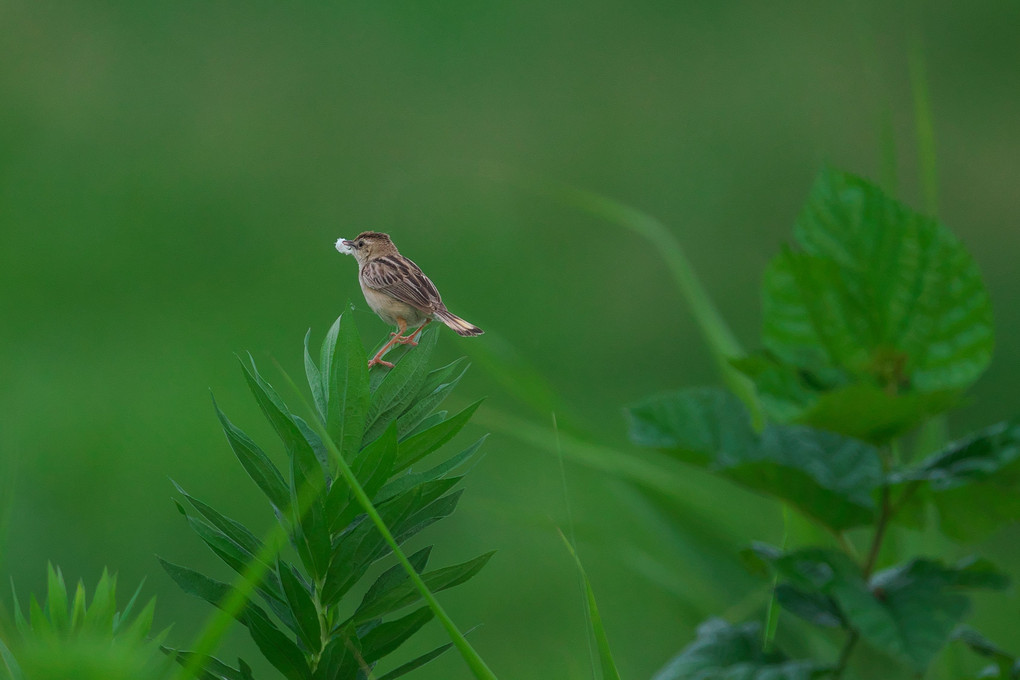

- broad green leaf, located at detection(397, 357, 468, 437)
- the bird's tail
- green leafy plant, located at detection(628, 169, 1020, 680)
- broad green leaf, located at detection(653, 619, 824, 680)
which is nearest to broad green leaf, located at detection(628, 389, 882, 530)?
green leafy plant, located at detection(628, 169, 1020, 680)

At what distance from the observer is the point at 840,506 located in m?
0.86

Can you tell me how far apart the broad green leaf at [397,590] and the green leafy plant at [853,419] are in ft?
1.45

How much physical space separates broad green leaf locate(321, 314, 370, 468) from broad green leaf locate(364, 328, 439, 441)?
1 cm

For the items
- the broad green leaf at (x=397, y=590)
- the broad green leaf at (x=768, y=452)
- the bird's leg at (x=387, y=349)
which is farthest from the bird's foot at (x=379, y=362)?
the broad green leaf at (x=768, y=452)

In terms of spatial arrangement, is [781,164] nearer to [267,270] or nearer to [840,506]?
[267,270]

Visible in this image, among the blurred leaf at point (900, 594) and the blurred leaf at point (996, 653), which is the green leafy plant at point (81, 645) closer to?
the blurred leaf at point (900, 594)

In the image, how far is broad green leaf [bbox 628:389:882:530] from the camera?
85 centimetres

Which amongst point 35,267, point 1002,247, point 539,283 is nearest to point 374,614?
point 539,283

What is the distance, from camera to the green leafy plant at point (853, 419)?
0.83 m

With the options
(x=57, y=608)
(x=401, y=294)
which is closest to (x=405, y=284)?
(x=401, y=294)

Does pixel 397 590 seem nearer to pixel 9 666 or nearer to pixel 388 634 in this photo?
pixel 388 634

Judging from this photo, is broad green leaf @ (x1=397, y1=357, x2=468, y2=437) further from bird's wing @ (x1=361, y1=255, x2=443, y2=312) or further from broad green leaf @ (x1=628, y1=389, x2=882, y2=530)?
broad green leaf @ (x1=628, y1=389, x2=882, y2=530)

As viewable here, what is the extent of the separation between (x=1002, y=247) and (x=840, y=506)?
2284 mm

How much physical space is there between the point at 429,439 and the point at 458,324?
5.5 inches
